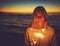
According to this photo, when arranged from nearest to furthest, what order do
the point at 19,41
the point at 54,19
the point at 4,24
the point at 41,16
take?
the point at 41,16 → the point at 19,41 → the point at 4,24 → the point at 54,19

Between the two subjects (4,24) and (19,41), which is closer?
(19,41)

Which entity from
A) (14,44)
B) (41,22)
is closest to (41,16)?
(41,22)

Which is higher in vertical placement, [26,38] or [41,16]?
[41,16]

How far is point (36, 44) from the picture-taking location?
2.20m

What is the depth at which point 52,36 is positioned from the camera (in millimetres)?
2244

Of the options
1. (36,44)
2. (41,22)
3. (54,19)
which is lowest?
(54,19)

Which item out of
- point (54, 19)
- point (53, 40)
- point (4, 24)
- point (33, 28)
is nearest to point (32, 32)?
point (33, 28)

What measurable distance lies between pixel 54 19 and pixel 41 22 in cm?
1036

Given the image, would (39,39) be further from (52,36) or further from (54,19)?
(54,19)

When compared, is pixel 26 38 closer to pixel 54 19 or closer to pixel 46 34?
pixel 46 34

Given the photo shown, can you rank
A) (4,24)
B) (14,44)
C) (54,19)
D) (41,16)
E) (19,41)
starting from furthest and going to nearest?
(54,19) → (4,24) → (19,41) → (14,44) → (41,16)

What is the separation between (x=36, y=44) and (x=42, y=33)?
0.33ft

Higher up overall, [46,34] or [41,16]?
[41,16]

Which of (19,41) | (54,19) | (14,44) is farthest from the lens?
(54,19)
